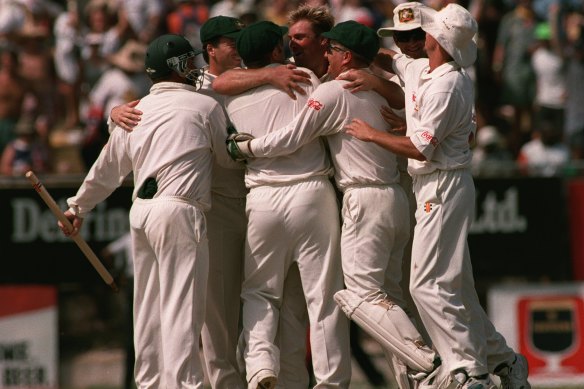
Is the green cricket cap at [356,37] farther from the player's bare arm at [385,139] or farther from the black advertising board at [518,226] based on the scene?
the black advertising board at [518,226]

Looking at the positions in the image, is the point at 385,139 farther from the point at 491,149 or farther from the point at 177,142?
the point at 491,149

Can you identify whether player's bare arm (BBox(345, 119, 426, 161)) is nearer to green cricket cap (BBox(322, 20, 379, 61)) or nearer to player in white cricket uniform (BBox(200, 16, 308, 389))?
green cricket cap (BBox(322, 20, 379, 61))

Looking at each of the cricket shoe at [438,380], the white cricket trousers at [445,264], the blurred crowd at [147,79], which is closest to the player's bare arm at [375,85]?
the white cricket trousers at [445,264]

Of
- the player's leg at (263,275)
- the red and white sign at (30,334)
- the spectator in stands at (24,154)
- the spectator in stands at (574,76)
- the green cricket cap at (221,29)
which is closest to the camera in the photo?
the player's leg at (263,275)

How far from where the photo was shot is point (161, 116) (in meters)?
9.56

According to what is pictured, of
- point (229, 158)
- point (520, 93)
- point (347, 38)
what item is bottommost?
point (520, 93)

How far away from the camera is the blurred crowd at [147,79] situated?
1633cm

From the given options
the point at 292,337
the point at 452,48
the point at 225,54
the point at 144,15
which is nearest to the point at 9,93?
the point at 144,15

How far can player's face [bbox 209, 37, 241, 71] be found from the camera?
10.0m

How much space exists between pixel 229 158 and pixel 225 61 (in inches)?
32.0

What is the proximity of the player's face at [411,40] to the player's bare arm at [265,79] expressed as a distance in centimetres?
72

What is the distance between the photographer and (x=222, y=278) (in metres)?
A: 10.1

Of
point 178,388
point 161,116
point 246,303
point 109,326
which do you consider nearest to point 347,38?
point 161,116

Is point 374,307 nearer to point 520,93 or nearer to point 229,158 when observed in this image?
point 229,158
